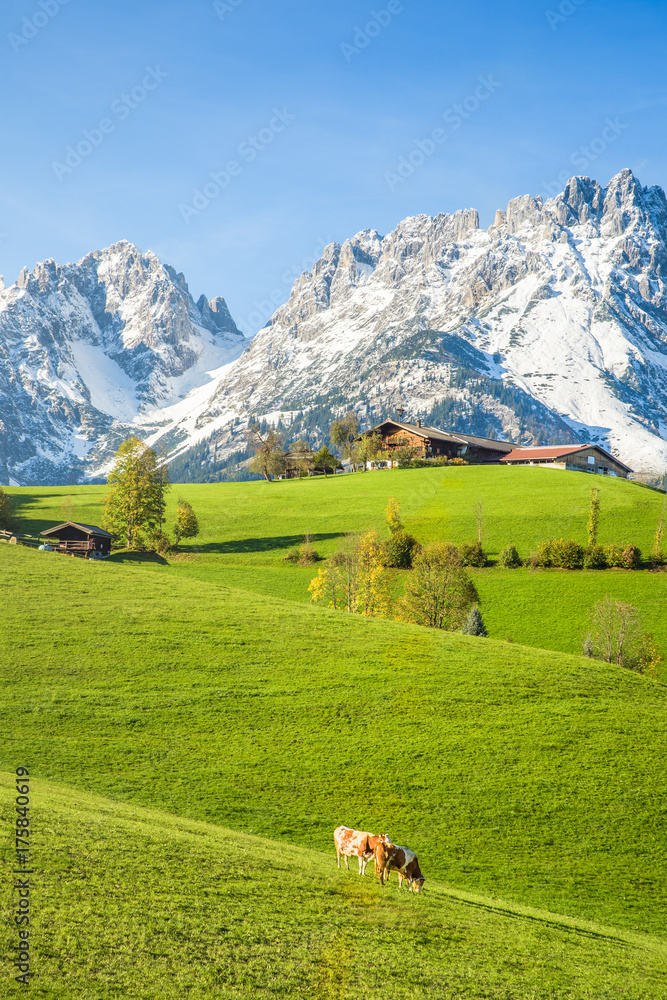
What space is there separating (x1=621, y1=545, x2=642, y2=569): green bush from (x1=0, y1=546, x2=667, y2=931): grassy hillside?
4002 centimetres

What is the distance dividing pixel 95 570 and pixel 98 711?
95.2 feet

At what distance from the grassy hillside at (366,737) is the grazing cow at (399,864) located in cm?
683

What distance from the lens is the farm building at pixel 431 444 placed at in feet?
529

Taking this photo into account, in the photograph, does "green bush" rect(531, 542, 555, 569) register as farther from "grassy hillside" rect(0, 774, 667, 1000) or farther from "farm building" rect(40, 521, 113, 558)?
"grassy hillside" rect(0, 774, 667, 1000)

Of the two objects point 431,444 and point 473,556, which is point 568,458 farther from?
point 473,556

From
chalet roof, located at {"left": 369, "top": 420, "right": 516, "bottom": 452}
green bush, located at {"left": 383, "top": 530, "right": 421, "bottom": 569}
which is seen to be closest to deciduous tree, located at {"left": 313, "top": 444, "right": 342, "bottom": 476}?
chalet roof, located at {"left": 369, "top": 420, "right": 516, "bottom": 452}

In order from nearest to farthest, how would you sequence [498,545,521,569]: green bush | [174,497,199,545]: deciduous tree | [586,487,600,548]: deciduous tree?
[498,545,521,569]: green bush < [586,487,600,548]: deciduous tree < [174,497,199,545]: deciduous tree

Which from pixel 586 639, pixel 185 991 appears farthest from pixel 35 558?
pixel 185 991

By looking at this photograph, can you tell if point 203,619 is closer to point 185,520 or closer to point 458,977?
point 458,977

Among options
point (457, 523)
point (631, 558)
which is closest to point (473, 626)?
point (631, 558)

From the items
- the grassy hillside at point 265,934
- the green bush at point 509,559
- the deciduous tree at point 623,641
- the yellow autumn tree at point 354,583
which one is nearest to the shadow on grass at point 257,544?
the yellow autumn tree at point 354,583

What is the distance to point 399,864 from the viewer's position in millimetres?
19641

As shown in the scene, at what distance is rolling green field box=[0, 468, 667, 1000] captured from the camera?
15344mm

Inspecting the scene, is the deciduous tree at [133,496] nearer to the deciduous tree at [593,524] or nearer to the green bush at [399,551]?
the green bush at [399,551]
